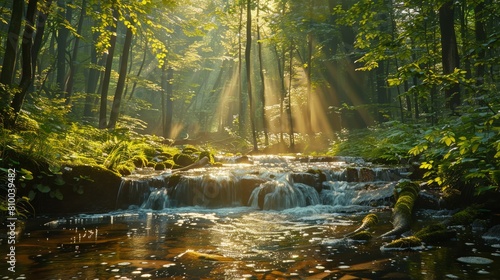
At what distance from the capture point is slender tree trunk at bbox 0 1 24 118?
342 inches

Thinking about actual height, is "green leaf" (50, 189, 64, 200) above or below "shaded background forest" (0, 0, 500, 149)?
below

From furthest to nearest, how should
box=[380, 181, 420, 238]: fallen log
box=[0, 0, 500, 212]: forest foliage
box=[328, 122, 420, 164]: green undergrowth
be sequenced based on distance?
box=[328, 122, 420, 164]: green undergrowth < box=[0, 0, 500, 212]: forest foliage < box=[380, 181, 420, 238]: fallen log

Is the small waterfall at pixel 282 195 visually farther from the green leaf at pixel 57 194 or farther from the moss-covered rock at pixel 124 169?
the green leaf at pixel 57 194

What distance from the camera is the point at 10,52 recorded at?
9.13 meters

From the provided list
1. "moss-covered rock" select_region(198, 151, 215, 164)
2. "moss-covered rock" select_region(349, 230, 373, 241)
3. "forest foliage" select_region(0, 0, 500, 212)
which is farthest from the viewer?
"moss-covered rock" select_region(198, 151, 215, 164)

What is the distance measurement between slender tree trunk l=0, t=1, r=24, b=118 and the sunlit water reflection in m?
2.72

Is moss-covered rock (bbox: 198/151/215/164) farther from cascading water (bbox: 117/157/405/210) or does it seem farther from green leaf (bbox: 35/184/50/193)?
green leaf (bbox: 35/184/50/193)

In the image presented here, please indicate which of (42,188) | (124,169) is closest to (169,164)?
(124,169)

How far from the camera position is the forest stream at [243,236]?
15.9ft

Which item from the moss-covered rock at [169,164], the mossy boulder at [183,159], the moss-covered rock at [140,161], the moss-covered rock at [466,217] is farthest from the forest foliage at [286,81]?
the mossy boulder at [183,159]

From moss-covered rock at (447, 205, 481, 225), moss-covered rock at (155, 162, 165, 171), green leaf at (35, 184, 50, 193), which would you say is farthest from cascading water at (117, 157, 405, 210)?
moss-covered rock at (155, 162, 165, 171)

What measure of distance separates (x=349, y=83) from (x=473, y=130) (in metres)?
21.9

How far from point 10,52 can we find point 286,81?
110 feet

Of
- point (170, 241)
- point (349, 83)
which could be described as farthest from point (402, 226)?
point (349, 83)
